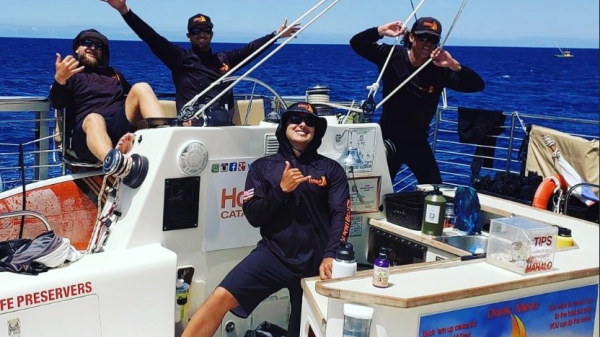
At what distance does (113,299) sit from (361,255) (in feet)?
5.87

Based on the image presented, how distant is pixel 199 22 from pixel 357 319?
127 inches

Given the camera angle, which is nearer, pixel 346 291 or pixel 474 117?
pixel 346 291

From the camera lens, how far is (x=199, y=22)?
523 centimetres

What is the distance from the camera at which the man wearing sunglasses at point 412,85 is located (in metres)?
5.00

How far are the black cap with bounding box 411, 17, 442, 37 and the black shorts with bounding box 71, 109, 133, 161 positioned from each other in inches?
82.9

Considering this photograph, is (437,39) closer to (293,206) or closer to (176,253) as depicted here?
(293,206)

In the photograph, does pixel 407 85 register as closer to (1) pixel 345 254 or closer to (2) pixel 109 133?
(2) pixel 109 133

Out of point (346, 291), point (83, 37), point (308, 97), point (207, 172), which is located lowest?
point (346, 291)

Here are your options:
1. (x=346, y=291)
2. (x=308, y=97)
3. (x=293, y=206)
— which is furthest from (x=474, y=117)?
(x=346, y=291)

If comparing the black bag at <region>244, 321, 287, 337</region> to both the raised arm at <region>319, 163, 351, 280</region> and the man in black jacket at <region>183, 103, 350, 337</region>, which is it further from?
the raised arm at <region>319, 163, 351, 280</region>

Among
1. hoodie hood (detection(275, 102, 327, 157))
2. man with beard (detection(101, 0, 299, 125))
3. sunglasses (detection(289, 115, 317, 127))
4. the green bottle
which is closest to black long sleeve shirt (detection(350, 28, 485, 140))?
man with beard (detection(101, 0, 299, 125))

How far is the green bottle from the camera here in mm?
4031

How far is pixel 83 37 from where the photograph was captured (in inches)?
180

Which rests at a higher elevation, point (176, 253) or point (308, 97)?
point (308, 97)
